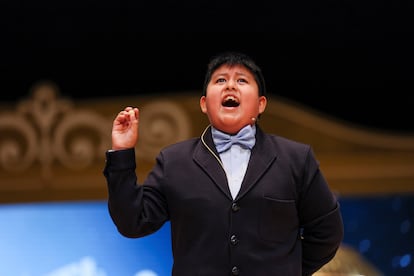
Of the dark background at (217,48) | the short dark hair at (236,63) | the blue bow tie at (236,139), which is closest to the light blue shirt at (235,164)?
the blue bow tie at (236,139)

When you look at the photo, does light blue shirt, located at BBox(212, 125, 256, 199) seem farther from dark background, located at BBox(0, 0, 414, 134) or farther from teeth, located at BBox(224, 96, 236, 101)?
dark background, located at BBox(0, 0, 414, 134)

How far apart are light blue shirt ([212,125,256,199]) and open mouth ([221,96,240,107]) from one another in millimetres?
72

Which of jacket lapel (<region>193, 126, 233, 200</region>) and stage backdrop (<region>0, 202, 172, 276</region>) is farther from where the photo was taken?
stage backdrop (<region>0, 202, 172, 276</region>)

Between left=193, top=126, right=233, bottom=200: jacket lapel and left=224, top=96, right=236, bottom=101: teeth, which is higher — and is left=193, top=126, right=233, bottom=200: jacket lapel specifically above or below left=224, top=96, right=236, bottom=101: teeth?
below

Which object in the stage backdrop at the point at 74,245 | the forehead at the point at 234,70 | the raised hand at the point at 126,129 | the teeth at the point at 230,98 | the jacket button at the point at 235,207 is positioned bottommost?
the stage backdrop at the point at 74,245

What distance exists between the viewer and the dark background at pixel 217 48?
2885 millimetres

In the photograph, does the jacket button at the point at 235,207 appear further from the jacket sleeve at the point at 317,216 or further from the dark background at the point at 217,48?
the dark background at the point at 217,48

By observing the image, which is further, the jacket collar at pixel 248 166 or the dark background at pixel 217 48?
the dark background at pixel 217 48

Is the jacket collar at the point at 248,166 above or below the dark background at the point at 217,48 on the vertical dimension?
below

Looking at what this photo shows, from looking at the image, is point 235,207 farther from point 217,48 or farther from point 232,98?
point 217,48

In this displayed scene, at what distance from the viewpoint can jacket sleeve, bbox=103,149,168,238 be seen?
121 centimetres

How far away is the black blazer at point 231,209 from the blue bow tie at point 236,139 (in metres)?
0.01

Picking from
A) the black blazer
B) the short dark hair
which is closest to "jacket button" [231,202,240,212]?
the black blazer

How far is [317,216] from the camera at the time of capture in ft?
4.17
